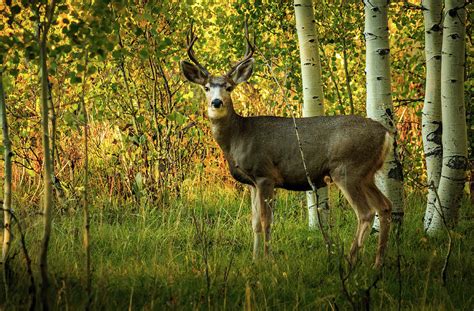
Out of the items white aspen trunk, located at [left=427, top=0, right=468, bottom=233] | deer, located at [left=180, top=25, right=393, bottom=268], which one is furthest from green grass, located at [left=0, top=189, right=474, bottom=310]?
white aspen trunk, located at [left=427, top=0, right=468, bottom=233]

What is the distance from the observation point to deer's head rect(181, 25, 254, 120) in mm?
6652

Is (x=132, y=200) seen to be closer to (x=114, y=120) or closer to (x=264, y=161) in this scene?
(x=114, y=120)

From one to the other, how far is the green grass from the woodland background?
0.02m

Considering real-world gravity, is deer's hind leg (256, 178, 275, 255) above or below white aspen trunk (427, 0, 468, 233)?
below

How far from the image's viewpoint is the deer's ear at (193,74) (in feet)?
22.6

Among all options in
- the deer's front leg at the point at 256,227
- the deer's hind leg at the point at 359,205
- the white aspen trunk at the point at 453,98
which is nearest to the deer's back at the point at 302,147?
the deer's hind leg at the point at 359,205

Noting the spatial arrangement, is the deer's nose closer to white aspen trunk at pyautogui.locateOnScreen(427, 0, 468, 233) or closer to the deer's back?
the deer's back

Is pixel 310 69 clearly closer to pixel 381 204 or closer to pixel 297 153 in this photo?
pixel 297 153

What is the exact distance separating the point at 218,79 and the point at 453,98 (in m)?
2.13

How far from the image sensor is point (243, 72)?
6992 mm

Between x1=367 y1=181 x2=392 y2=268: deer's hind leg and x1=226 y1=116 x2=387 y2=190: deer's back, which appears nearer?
x1=367 y1=181 x2=392 y2=268: deer's hind leg

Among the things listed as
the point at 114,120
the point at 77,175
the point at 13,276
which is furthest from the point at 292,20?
the point at 13,276

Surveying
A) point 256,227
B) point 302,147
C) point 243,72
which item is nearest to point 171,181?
point 243,72

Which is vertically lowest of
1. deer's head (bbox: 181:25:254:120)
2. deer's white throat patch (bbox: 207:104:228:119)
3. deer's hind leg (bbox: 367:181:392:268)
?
deer's hind leg (bbox: 367:181:392:268)
